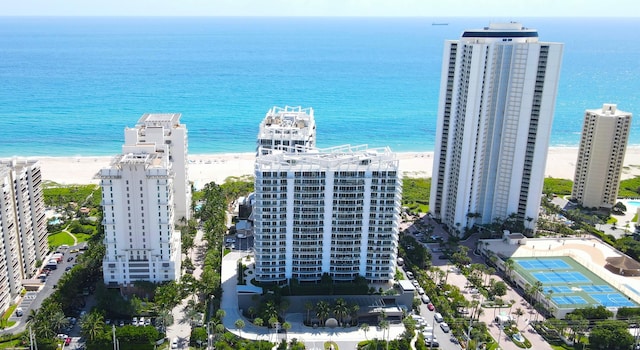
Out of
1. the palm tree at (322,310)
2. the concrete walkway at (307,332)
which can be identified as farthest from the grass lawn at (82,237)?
the palm tree at (322,310)

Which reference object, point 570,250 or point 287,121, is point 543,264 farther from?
point 287,121

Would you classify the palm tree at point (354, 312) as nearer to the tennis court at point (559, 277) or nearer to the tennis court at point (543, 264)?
the tennis court at point (559, 277)

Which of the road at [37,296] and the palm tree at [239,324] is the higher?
the palm tree at [239,324]

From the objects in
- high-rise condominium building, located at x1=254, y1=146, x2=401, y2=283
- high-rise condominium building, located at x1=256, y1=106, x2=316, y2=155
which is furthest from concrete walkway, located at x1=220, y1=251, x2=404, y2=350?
high-rise condominium building, located at x1=256, y1=106, x2=316, y2=155

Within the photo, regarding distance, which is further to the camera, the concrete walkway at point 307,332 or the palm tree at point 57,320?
the concrete walkway at point 307,332

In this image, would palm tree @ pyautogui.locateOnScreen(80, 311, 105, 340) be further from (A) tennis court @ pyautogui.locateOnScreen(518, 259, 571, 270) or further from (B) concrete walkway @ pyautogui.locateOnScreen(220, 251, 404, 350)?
(A) tennis court @ pyautogui.locateOnScreen(518, 259, 571, 270)

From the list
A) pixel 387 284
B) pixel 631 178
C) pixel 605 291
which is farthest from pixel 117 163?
pixel 631 178

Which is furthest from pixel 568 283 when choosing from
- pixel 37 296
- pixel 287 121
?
pixel 37 296

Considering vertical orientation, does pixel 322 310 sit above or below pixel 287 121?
below
